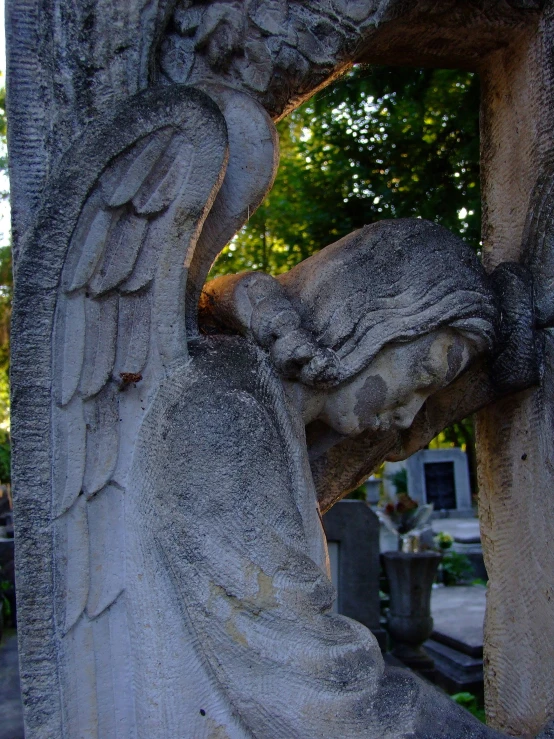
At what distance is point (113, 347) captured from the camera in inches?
65.6

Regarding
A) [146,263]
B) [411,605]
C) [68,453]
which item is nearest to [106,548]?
[68,453]

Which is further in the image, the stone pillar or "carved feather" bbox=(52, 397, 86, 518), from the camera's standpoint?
the stone pillar

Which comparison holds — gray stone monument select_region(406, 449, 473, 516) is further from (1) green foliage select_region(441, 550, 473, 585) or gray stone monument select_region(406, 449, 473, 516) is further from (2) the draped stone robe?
(2) the draped stone robe

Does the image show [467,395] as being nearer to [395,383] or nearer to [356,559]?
[395,383]

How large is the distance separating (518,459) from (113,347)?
1256 mm

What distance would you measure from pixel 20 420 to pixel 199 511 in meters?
0.44

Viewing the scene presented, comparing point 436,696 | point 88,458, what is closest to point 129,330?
point 88,458

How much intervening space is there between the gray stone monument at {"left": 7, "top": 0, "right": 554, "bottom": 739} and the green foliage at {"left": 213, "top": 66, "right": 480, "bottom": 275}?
1570 mm

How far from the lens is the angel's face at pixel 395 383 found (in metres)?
1.87

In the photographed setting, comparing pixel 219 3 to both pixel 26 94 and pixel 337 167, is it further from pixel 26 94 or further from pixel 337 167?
pixel 337 167

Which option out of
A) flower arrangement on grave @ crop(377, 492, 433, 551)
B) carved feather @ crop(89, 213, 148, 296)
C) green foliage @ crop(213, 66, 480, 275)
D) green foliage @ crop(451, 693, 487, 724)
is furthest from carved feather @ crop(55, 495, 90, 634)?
flower arrangement on grave @ crop(377, 492, 433, 551)

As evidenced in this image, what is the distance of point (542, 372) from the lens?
6.83ft

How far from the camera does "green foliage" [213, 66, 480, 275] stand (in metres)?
A: 4.00

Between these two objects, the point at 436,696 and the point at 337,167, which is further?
the point at 337,167
